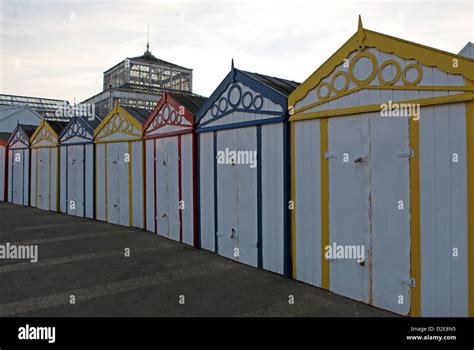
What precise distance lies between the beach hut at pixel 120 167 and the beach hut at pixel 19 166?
22.6 feet

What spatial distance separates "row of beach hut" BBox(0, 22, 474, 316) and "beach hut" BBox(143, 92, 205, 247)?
0.05 metres

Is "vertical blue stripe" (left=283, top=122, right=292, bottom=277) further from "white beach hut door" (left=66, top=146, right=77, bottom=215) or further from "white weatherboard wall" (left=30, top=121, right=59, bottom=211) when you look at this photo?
"white weatherboard wall" (left=30, top=121, right=59, bottom=211)

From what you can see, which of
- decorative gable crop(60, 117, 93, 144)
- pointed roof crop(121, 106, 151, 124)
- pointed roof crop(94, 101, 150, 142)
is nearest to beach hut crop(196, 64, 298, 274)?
pointed roof crop(94, 101, 150, 142)

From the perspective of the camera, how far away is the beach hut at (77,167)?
13344mm

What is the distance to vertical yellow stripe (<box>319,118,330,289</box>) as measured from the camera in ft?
19.0

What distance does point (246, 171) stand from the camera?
728 centimetres

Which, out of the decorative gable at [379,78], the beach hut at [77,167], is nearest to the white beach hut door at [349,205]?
the decorative gable at [379,78]

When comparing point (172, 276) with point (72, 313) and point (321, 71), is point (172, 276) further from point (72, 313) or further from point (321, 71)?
point (321, 71)

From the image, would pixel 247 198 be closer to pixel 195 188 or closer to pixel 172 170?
pixel 195 188

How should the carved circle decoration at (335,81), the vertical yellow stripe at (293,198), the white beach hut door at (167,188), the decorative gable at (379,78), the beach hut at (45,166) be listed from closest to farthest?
1. the decorative gable at (379,78)
2. the carved circle decoration at (335,81)
3. the vertical yellow stripe at (293,198)
4. the white beach hut door at (167,188)
5. the beach hut at (45,166)

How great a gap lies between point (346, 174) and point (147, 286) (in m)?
3.54

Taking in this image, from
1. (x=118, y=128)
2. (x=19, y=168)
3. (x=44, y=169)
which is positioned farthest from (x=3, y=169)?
(x=118, y=128)

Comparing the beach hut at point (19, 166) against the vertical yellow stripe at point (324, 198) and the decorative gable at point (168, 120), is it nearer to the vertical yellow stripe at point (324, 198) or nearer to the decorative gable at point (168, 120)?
the decorative gable at point (168, 120)
